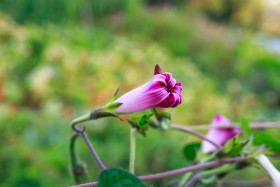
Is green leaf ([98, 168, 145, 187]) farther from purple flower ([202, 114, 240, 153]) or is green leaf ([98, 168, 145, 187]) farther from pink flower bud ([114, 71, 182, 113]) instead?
purple flower ([202, 114, 240, 153])

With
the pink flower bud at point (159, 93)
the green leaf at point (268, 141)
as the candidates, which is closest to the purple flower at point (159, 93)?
the pink flower bud at point (159, 93)

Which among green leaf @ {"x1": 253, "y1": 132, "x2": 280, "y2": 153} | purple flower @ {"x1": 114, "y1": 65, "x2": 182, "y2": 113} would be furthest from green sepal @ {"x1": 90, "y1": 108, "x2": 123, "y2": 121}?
green leaf @ {"x1": 253, "y1": 132, "x2": 280, "y2": 153}

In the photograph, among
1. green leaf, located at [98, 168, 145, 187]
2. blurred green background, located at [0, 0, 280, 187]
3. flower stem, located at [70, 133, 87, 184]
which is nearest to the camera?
green leaf, located at [98, 168, 145, 187]

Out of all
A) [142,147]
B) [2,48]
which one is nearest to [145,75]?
[142,147]

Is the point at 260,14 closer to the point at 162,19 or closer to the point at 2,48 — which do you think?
the point at 162,19

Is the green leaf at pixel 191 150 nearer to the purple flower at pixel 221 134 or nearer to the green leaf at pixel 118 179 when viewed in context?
the purple flower at pixel 221 134

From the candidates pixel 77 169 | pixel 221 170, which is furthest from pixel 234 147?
pixel 77 169
